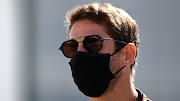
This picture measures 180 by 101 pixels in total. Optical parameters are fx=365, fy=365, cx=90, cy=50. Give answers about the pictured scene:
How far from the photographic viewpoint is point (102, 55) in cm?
290

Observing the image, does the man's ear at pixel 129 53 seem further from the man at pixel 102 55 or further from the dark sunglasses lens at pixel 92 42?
the dark sunglasses lens at pixel 92 42

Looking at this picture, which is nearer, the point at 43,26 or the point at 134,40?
the point at 134,40

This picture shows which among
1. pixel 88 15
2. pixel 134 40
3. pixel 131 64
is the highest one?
pixel 88 15

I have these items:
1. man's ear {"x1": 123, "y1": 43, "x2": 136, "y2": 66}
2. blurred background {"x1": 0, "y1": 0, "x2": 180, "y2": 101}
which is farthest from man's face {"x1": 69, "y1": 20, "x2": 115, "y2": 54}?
blurred background {"x1": 0, "y1": 0, "x2": 180, "y2": 101}

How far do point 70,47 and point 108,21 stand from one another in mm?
378

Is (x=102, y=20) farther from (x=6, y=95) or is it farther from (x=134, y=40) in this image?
(x=6, y=95)

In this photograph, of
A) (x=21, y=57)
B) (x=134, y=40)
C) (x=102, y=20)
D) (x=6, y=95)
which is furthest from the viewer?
(x=21, y=57)

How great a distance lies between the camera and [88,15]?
298 centimetres

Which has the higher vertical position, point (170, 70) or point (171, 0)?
point (171, 0)

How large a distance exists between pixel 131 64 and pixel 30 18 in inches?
206

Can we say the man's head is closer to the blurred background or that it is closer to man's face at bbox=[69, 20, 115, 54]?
man's face at bbox=[69, 20, 115, 54]

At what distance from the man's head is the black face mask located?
15cm

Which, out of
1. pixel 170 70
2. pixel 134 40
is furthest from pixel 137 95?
pixel 170 70

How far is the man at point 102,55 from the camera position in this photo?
2902mm
